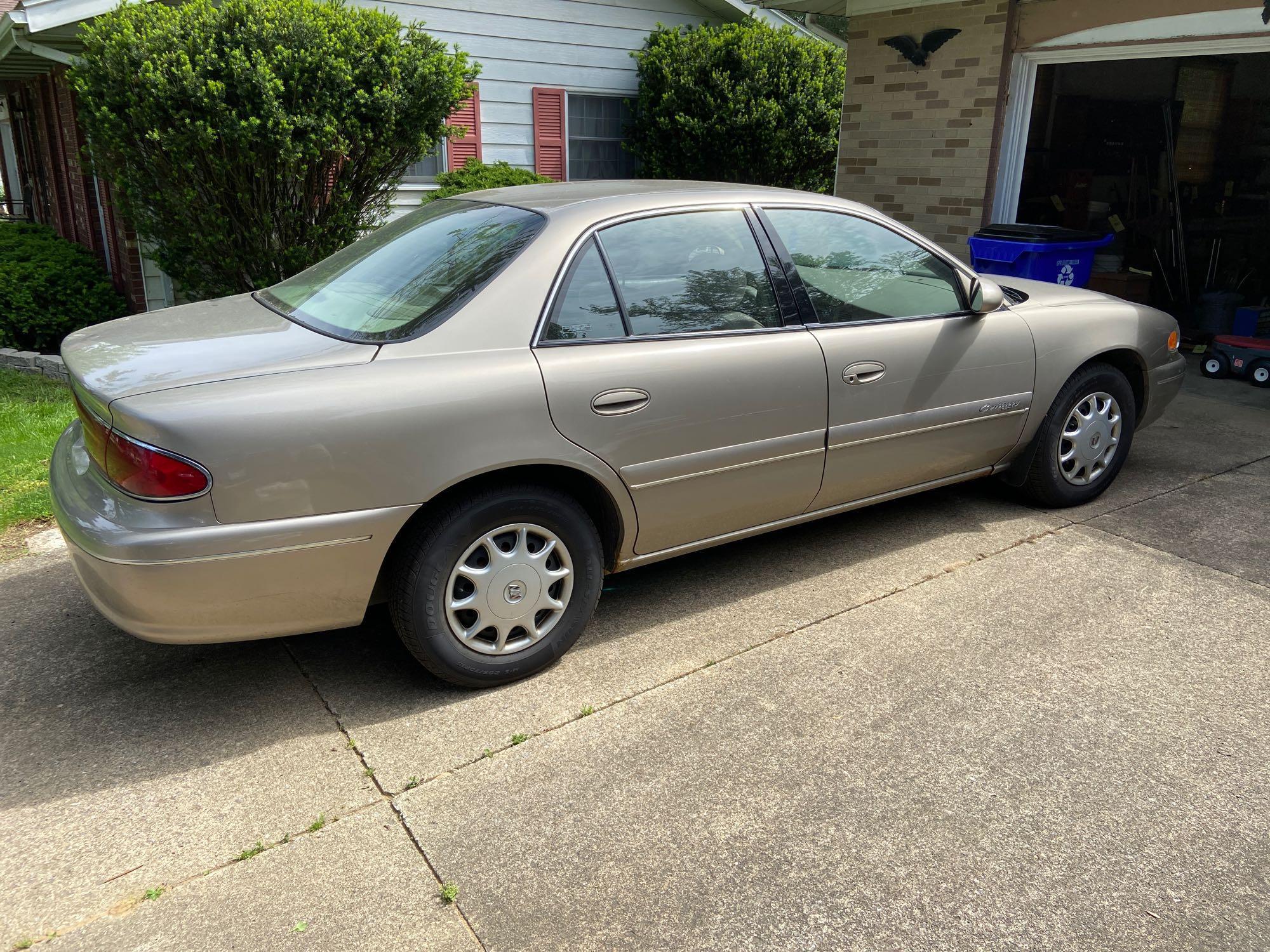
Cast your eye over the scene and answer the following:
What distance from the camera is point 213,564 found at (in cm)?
270

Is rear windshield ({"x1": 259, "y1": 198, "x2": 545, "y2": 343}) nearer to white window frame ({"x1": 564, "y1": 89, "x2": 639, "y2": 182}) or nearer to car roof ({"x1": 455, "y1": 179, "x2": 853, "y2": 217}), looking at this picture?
car roof ({"x1": 455, "y1": 179, "x2": 853, "y2": 217})

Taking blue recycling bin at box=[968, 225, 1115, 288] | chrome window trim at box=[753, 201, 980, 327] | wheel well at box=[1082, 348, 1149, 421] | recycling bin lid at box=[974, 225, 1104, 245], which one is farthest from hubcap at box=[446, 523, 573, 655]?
recycling bin lid at box=[974, 225, 1104, 245]

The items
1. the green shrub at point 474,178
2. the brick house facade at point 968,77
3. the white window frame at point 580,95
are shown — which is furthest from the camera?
the white window frame at point 580,95

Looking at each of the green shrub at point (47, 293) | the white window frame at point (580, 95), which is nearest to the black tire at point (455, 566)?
the green shrub at point (47, 293)

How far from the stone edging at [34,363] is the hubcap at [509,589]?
5921 mm

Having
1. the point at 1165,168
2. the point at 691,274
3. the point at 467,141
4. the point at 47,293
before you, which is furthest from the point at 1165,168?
the point at 47,293

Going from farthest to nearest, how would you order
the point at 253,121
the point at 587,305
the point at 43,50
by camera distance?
the point at 43,50, the point at 253,121, the point at 587,305

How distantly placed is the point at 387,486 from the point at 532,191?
161cm

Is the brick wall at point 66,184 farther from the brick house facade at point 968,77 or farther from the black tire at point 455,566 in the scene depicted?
the brick house facade at point 968,77

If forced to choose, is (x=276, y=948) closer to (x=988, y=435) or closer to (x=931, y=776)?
(x=931, y=776)

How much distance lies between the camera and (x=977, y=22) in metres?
8.18

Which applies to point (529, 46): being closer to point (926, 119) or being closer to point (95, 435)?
point (926, 119)

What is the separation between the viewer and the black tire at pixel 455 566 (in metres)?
3.00

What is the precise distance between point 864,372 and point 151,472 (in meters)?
2.57
